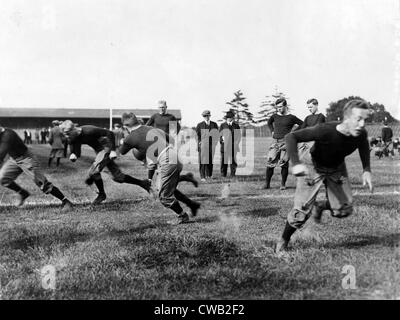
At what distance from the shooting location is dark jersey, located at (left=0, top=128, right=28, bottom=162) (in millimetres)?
6941

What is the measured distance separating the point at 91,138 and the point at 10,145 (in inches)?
51.9

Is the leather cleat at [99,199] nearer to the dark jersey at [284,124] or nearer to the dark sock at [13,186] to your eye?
the dark sock at [13,186]

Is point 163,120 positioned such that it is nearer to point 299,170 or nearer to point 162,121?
point 162,121

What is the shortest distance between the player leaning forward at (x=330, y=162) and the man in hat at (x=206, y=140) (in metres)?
7.60

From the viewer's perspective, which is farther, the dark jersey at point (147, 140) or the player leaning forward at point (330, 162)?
the dark jersey at point (147, 140)

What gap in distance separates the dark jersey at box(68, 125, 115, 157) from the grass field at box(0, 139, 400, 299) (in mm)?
1067

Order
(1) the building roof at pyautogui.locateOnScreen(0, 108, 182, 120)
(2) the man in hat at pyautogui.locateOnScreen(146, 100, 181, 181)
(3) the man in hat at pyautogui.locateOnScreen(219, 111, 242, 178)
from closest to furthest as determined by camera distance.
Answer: (2) the man in hat at pyautogui.locateOnScreen(146, 100, 181, 181), (3) the man in hat at pyautogui.locateOnScreen(219, 111, 242, 178), (1) the building roof at pyautogui.locateOnScreen(0, 108, 182, 120)

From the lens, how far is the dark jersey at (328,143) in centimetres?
460

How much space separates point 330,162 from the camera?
4.96 meters

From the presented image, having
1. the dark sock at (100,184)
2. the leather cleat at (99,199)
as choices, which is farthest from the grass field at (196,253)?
the dark sock at (100,184)

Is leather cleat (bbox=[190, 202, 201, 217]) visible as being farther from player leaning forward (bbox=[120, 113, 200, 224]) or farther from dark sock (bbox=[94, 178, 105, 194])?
dark sock (bbox=[94, 178, 105, 194])

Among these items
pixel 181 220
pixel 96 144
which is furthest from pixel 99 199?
pixel 181 220

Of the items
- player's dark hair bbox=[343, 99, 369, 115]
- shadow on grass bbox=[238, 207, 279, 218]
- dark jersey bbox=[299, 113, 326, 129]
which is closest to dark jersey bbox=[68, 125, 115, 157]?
shadow on grass bbox=[238, 207, 279, 218]
